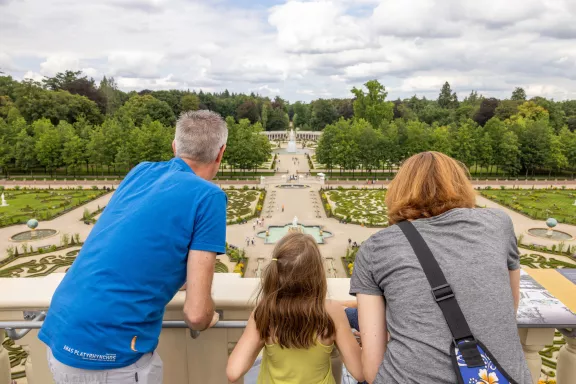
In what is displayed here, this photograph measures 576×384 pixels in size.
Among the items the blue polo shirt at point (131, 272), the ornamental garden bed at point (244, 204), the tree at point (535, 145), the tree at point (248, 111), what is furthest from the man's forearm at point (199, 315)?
the tree at point (248, 111)

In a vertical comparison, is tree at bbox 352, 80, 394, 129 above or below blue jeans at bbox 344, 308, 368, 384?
above

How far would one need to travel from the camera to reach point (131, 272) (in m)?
2.22

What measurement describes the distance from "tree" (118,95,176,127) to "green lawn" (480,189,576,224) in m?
53.1

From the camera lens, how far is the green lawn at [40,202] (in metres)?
28.7

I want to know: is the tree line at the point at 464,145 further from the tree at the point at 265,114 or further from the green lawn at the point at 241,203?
the tree at the point at 265,114

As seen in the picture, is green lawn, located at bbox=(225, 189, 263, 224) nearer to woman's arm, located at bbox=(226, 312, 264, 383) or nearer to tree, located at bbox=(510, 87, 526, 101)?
woman's arm, located at bbox=(226, 312, 264, 383)

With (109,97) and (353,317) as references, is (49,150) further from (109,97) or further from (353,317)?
(353,317)

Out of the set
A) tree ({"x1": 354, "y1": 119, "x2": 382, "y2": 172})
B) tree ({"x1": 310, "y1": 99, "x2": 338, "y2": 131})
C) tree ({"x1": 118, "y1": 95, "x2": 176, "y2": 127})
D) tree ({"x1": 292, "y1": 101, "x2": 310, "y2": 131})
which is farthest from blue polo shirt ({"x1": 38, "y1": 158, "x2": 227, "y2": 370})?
tree ({"x1": 292, "y1": 101, "x2": 310, "y2": 131})

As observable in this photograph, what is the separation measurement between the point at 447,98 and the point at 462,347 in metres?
107

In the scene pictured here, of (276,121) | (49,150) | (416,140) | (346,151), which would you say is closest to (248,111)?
(276,121)

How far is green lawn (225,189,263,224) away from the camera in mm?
29219

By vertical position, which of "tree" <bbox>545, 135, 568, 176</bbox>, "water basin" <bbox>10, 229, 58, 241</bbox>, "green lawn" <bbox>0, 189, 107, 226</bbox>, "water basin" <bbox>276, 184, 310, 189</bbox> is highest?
"tree" <bbox>545, 135, 568, 176</bbox>

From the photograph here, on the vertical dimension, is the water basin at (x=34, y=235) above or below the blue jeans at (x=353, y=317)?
below

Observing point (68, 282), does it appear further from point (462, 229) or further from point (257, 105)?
point (257, 105)
